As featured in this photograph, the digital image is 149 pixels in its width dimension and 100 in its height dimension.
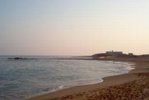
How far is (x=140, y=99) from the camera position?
44.9ft

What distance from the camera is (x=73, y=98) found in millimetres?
17578

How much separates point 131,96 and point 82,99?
9.66 feet

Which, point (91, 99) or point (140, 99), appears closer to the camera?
point (140, 99)

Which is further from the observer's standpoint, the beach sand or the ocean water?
the ocean water

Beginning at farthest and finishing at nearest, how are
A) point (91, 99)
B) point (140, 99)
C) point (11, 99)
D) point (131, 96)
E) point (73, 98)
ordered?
1. point (11, 99)
2. point (73, 98)
3. point (91, 99)
4. point (131, 96)
5. point (140, 99)

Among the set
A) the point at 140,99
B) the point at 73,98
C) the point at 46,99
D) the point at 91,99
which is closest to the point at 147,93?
the point at 140,99

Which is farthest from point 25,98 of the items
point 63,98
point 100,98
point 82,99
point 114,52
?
point 114,52

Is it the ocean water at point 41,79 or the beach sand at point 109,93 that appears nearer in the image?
the beach sand at point 109,93

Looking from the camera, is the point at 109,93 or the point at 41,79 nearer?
the point at 109,93

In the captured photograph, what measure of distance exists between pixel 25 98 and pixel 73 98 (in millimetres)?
3693

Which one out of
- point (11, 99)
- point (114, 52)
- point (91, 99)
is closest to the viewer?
point (91, 99)

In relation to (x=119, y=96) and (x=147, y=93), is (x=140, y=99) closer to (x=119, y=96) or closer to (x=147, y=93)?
(x=147, y=93)

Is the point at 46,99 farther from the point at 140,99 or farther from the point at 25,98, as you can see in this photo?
the point at 140,99

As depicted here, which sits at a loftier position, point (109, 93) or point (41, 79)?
point (109, 93)
